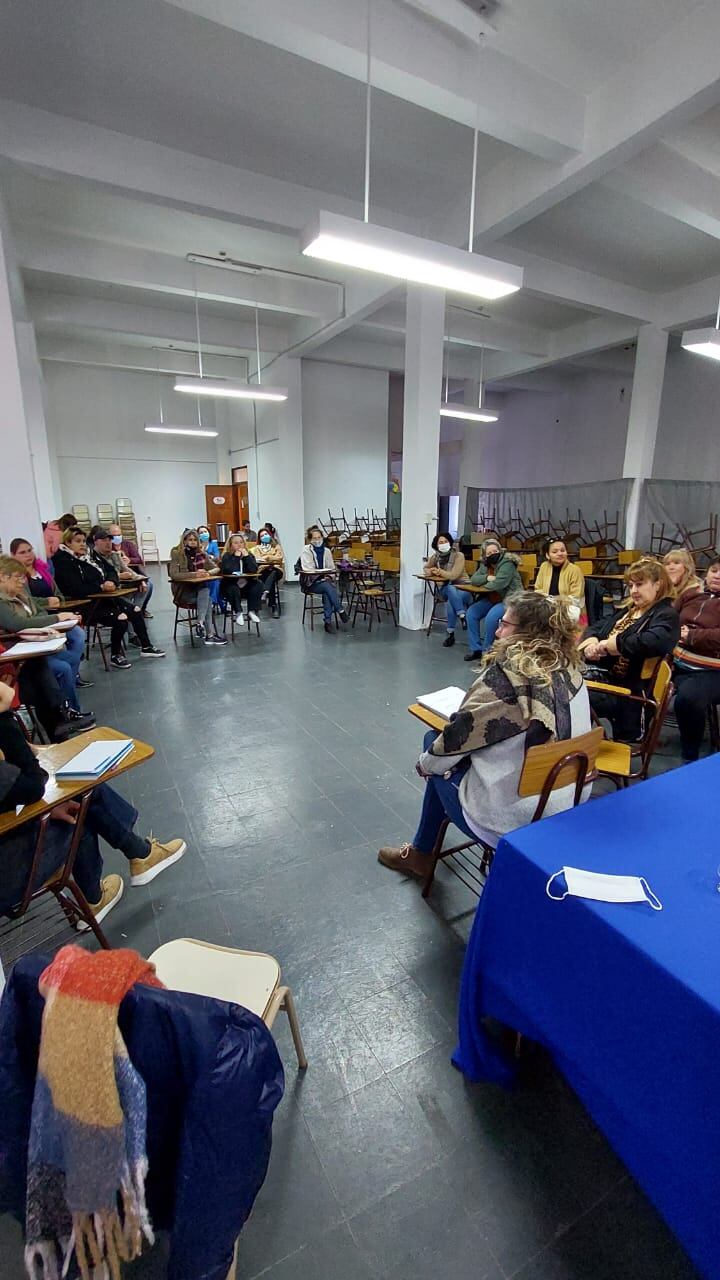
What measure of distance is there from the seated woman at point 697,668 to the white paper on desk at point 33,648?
3562 millimetres

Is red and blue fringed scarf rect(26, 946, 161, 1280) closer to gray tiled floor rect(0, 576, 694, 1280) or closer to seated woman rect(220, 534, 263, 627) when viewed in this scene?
gray tiled floor rect(0, 576, 694, 1280)

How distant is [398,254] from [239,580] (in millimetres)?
4078

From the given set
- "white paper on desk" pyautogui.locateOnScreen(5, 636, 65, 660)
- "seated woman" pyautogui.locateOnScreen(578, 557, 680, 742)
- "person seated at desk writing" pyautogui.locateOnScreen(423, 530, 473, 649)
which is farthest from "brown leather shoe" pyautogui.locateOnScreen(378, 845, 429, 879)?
"person seated at desk writing" pyautogui.locateOnScreen(423, 530, 473, 649)

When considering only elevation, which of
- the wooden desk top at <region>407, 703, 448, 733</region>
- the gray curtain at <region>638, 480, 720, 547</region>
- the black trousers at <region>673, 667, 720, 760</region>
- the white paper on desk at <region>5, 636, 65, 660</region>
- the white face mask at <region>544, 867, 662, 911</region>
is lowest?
the black trousers at <region>673, 667, 720, 760</region>

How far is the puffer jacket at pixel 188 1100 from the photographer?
774 mm

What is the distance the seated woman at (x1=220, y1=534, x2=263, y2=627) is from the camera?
20.4 feet

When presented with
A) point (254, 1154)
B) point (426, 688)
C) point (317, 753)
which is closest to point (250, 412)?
point (426, 688)

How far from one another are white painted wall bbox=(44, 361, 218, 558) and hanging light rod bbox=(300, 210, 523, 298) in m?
9.63

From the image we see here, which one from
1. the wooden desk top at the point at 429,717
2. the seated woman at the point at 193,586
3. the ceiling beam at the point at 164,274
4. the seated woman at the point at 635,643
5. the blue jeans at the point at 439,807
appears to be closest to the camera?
the blue jeans at the point at 439,807

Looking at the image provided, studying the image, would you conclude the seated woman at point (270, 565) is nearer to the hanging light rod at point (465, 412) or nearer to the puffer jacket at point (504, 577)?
the puffer jacket at point (504, 577)

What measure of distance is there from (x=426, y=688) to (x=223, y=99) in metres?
4.49

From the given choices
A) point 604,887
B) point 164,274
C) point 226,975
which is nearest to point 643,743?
point 604,887

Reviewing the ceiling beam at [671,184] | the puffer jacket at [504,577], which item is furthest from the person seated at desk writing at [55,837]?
the ceiling beam at [671,184]

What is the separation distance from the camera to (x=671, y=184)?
4660 mm
